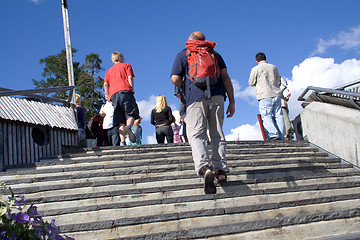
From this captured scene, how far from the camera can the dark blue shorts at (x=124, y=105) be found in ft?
26.8

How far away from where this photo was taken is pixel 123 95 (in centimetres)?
816

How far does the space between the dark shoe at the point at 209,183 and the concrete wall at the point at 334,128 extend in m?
3.11

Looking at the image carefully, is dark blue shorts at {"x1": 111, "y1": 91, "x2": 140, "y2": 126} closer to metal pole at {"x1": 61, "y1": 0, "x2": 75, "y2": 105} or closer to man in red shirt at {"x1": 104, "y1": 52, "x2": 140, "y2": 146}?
man in red shirt at {"x1": 104, "y1": 52, "x2": 140, "y2": 146}

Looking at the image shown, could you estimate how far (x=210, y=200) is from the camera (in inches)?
192

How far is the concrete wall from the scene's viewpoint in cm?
688

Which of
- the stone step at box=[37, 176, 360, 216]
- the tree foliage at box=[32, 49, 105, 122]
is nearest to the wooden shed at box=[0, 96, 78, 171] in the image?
the stone step at box=[37, 176, 360, 216]

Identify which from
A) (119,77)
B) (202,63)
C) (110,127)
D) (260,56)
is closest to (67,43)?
(110,127)

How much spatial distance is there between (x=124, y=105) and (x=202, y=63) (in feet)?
10.7

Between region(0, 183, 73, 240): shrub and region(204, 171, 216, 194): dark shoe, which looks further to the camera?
region(204, 171, 216, 194): dark shoe

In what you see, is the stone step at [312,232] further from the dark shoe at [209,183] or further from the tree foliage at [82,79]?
the tree foliage at [82,79]

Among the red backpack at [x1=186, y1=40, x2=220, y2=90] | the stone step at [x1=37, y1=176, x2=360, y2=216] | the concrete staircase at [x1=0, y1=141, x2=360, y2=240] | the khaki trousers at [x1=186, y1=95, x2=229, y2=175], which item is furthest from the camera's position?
the red backpack at [x1=186, y1=40, x2=220, y2=90]

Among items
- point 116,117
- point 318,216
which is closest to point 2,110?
point 116,117

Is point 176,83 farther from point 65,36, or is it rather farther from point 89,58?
point 89,58

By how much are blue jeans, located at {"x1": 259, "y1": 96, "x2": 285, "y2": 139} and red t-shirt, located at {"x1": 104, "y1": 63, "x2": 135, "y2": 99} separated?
283 centimetres
